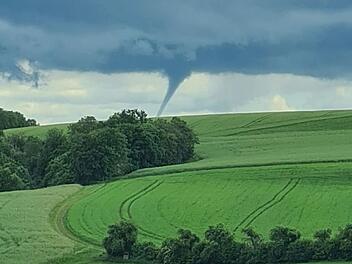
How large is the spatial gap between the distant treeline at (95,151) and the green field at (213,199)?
686cm

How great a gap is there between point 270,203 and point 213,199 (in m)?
6.62

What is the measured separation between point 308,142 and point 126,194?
47.4 m

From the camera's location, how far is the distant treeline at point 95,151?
116m

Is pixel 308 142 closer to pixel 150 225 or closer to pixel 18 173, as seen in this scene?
pixel 18 173

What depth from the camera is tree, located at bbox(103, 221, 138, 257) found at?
65.5 meters

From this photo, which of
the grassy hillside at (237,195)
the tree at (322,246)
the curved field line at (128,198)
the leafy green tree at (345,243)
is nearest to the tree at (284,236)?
the tree at (322,246)

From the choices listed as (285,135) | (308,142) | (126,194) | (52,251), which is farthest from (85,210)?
(285,135)

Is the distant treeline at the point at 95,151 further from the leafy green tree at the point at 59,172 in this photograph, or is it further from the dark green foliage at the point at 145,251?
the dark green foliage at the point at 145,251

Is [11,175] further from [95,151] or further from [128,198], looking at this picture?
[128,198]

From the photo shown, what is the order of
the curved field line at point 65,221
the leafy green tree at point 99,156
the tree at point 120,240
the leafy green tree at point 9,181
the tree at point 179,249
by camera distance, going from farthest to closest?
the leafy green tree at point 9,181 < the leafy green tree at point 99,156 < the curved field line at point 65,221 < the tree at point 120,240 < the tree at point 179,249

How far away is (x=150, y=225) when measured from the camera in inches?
2960

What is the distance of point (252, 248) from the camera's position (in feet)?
204

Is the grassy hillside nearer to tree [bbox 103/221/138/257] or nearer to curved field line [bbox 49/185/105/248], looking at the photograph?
curved field line [bbox 49/185/105/248]

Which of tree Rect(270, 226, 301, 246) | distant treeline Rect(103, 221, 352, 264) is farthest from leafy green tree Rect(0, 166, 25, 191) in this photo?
tree Rect(270, 226, 301, 246)
